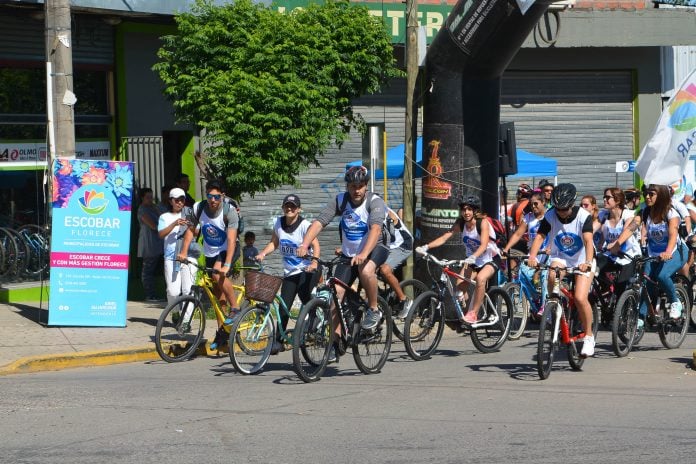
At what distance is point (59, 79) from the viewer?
12984 mm

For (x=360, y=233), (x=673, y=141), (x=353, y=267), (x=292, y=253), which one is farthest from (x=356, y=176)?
(x=673, y=141)

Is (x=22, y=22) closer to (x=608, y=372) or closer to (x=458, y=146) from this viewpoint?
(x=458, y=146)

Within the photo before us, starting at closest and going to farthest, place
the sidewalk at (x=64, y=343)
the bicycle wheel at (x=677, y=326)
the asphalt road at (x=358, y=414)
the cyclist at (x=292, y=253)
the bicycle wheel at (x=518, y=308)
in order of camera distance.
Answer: the asphalt road at (x=358, y=414) < the cyclist at (x=292, y=253) < the sidewalk at (x=64, y=343) < the bicycle wheel at (x=677, y=326) < the bicycle wheel at (x=518, y=308)

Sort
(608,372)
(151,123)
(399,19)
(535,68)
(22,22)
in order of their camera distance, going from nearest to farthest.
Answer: (608,372)
(22,22)
(151,123)
(399,19)
(535,68)

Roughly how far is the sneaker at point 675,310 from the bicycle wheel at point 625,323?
2.18 ft

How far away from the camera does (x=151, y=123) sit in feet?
58.5

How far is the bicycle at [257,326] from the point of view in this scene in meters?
10.2

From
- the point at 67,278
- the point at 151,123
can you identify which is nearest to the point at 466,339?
the point at 67,278

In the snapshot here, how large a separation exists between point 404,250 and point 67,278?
395cm

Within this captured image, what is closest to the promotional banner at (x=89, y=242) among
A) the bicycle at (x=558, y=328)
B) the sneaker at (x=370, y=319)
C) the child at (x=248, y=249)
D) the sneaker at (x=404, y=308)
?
the sneaker at (x=404, y=308)

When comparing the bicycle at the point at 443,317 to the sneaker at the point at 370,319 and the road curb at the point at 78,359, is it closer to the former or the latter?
the sneaker at the point at 370,319

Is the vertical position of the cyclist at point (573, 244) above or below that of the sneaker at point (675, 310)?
above

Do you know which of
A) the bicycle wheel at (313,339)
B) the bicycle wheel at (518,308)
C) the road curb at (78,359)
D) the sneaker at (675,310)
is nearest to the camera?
the bicycle wheel at (313,339)

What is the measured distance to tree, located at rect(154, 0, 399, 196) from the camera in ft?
47.6
